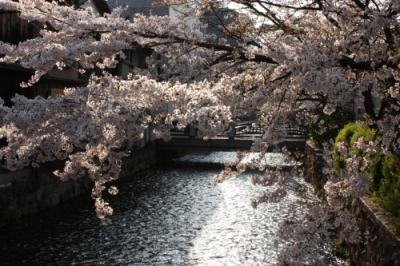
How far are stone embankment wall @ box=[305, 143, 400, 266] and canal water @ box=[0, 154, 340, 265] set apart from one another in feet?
5.30

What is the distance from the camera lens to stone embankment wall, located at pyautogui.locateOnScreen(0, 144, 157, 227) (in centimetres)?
1391

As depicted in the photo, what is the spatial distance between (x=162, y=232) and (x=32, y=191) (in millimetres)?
4739

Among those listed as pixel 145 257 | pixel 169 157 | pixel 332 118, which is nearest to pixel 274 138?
pixel 145 257

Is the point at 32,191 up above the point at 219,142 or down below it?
below

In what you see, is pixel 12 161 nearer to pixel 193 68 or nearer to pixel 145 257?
pixel 193 68

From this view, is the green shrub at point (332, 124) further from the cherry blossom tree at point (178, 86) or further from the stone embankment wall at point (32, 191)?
the cherry blossom tree at point (178, 86)

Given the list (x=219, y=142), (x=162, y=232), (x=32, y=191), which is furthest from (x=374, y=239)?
(x=219, y=142)

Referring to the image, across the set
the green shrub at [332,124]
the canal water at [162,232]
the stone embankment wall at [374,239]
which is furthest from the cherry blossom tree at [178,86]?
the green shrub at [332,124]

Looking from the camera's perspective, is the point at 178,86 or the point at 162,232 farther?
the point at 162,232

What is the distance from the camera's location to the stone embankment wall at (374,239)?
6.71m

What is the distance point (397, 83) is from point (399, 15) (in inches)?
26.2

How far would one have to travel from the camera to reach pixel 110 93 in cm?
431

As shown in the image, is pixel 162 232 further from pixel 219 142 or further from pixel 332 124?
pixel 219 142

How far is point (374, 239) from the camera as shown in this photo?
7488mm
